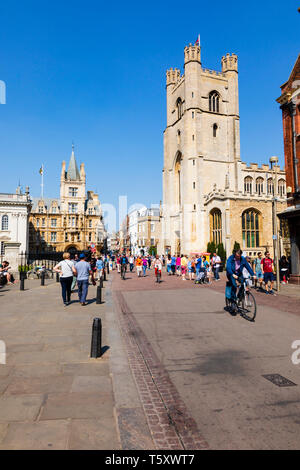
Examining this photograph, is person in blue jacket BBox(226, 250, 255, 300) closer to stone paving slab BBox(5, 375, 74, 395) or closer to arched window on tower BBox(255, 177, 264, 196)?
stone paving slab BBox(5, 375, 74, 395)

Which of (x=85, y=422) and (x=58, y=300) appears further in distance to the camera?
(x=58, y=300)

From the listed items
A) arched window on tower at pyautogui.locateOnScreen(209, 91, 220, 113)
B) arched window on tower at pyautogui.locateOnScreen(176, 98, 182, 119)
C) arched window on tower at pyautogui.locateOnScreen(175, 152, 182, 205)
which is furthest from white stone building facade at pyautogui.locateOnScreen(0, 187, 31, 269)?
arched window on tower at pyautogui.locateOnScreen(209, 91, 220, 113)

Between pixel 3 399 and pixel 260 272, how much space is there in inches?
582

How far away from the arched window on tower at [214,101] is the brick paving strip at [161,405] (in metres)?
48.7

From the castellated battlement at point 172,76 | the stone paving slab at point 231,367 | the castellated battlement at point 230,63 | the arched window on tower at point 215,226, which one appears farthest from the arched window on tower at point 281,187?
the stone paving slab at point 231,367

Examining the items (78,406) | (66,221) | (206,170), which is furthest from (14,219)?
(78,406)

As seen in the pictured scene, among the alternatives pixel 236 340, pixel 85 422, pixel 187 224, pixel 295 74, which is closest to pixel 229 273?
pixel 236 340

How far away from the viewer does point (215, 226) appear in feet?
128

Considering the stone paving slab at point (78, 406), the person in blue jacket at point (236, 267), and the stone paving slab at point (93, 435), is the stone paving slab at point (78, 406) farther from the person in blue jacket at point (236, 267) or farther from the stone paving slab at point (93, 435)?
the person in blue jacket at point (236, 267)

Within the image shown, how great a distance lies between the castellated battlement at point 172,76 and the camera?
175 ft

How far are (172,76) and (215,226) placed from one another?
32127 mm

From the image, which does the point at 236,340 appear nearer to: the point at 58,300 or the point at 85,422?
the point at 85,422

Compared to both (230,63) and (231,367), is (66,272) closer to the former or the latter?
(231,367)

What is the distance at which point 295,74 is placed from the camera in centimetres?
1730
